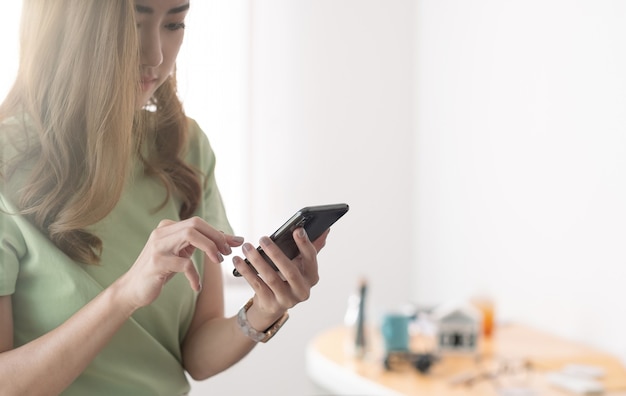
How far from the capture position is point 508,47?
199cm

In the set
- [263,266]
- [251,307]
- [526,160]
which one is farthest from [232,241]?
[526,160]

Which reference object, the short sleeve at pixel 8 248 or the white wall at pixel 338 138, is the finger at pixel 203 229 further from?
the white wall at pixel 338 138

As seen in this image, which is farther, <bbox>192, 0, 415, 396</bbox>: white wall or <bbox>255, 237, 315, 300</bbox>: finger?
<bbox>192, 0, 415, 396</bbox>: white wall

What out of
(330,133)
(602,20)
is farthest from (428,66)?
(602,20)

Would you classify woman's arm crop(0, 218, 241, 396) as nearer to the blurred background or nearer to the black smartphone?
the black smartphone

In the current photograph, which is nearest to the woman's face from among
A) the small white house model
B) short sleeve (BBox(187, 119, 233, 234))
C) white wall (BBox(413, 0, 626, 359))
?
short sleeve (BBox(187, 119, 233, 234))

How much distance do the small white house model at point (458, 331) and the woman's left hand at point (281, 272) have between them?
2.89 ft

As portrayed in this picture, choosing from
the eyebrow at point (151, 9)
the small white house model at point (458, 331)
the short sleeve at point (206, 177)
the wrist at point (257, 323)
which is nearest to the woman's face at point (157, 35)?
the eyebrow at point (151, 9)

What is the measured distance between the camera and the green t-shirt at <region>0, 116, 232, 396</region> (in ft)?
2.21

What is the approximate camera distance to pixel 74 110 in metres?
0.67

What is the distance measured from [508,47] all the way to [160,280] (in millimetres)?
1584

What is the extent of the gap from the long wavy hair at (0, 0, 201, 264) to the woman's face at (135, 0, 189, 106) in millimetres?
22

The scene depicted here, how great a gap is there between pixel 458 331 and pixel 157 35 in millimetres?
1050

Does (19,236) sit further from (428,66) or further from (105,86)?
(428,66)
